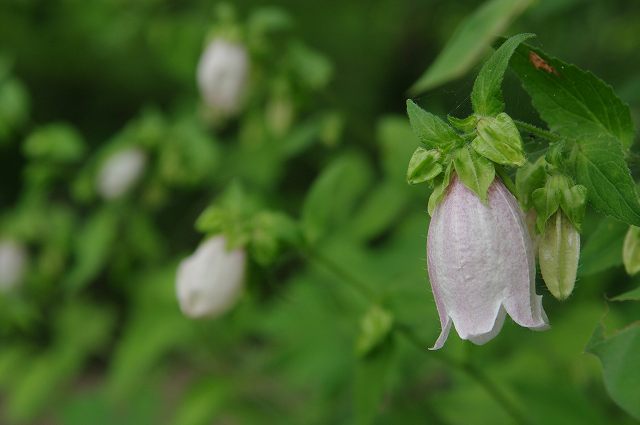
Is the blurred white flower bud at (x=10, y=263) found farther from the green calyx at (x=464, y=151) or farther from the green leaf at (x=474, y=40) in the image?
the green calyx at (x=464, y=151)

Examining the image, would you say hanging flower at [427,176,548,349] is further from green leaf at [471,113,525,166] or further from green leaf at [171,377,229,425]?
green leaf at [171,377,229,425]

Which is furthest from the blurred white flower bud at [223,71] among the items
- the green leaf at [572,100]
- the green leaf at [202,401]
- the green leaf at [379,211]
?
the green leaf at [572,100]

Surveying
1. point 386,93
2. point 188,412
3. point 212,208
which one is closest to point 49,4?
point 386,93

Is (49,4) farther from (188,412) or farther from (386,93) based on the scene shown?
(188,412)

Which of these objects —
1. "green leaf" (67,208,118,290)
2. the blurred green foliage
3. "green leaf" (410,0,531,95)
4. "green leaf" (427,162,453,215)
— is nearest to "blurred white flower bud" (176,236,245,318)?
the blurred green foliage

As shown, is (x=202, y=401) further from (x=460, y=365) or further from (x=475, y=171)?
(x=475, y=171)
